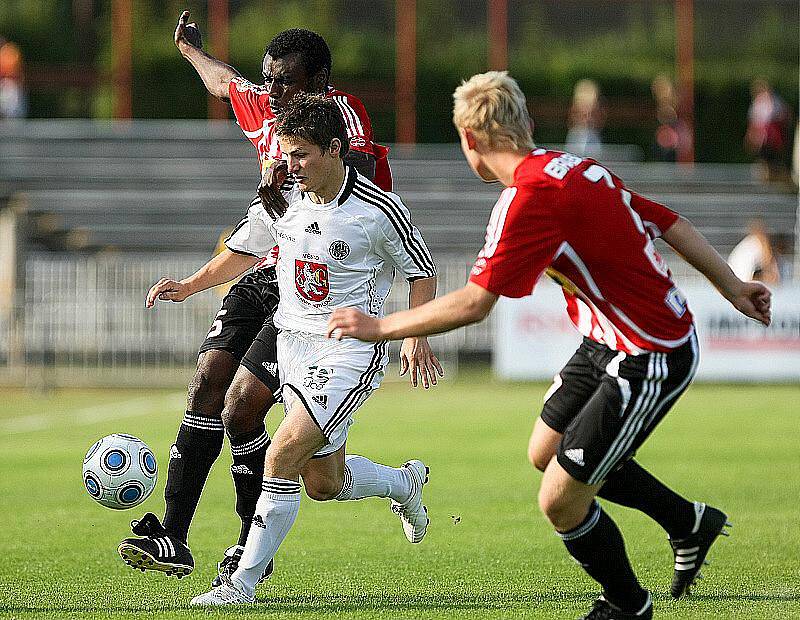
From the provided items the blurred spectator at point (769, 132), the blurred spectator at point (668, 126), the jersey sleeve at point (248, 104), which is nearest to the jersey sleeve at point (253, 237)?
the jersey sleeve at point (248, 104)

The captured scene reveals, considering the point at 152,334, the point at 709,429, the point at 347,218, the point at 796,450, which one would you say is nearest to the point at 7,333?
the point at 152,334

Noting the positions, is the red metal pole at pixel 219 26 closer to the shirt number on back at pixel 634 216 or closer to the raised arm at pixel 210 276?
the raised arm at pixel 210 276

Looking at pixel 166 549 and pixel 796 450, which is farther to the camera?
pixel 796 450

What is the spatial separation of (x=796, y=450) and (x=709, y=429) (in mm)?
1904

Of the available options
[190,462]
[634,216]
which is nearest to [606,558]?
[634,216]

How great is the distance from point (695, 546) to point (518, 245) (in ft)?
6.38

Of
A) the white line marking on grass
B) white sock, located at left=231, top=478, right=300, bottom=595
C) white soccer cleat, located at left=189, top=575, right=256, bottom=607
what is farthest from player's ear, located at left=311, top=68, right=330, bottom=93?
the white line marking on grass

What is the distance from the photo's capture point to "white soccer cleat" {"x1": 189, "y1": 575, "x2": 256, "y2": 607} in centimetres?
646

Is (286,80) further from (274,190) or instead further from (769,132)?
(769,132)

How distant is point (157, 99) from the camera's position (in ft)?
112

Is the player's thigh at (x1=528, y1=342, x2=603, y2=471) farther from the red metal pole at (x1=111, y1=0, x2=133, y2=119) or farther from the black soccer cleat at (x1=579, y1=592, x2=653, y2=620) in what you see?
the red metal pole at (x1=111, y1=0, x2=133, y2=119)

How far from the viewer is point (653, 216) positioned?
5805 millimetres

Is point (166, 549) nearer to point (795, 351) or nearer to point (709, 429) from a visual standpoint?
point (709, 429)

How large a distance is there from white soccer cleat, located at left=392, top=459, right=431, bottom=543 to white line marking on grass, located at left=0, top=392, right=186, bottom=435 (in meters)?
7.73
